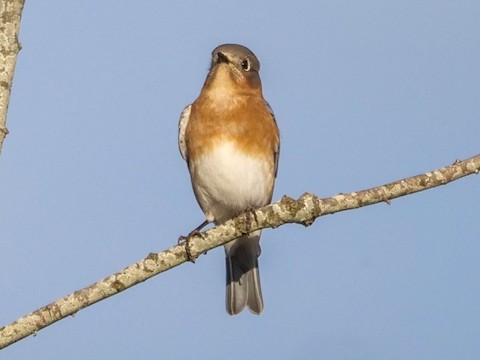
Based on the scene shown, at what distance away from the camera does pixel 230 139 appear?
776 cm

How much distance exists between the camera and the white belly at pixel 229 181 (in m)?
7.76

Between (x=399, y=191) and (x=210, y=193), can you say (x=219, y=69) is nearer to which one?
(x=210, y=193)

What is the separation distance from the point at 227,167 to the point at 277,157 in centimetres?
66

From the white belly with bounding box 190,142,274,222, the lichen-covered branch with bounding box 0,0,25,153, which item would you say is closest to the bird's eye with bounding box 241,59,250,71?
the white belly with bounding box 190,142,274,222

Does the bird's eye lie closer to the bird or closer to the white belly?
the bird

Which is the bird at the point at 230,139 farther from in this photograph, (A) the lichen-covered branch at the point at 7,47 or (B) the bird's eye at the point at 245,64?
(A) the lichen-covered branch at the point at 7,47

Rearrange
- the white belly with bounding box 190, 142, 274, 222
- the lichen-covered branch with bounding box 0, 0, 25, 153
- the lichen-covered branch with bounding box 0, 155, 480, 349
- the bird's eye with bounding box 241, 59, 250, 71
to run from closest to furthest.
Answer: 1. the lichen-covered branch with bounding box 0, 0, 25, 153
2. the lichen-covered branch with bounding box 0, 155, 480, 349
3. the white belly with bounding box 190, 142, 274, 222
4. the bird's eye with bounding box 241, 59, 250, 71

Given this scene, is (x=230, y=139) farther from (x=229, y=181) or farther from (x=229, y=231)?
(x=229, y=231)

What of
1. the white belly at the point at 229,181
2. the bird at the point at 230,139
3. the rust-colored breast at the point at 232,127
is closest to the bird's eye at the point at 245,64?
the bird at the point at 230,139

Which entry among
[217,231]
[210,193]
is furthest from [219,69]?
[217,231]

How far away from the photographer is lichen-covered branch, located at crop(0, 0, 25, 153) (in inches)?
177

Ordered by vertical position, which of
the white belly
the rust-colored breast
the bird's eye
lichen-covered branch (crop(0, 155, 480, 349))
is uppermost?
the bird's eye

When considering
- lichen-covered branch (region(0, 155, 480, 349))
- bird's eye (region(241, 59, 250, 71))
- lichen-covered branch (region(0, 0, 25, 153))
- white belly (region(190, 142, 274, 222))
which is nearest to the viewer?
lichen-covered branch (region(0, 0, 25, 153))

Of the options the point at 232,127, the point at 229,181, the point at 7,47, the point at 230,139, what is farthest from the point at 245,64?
the point at 7,47
